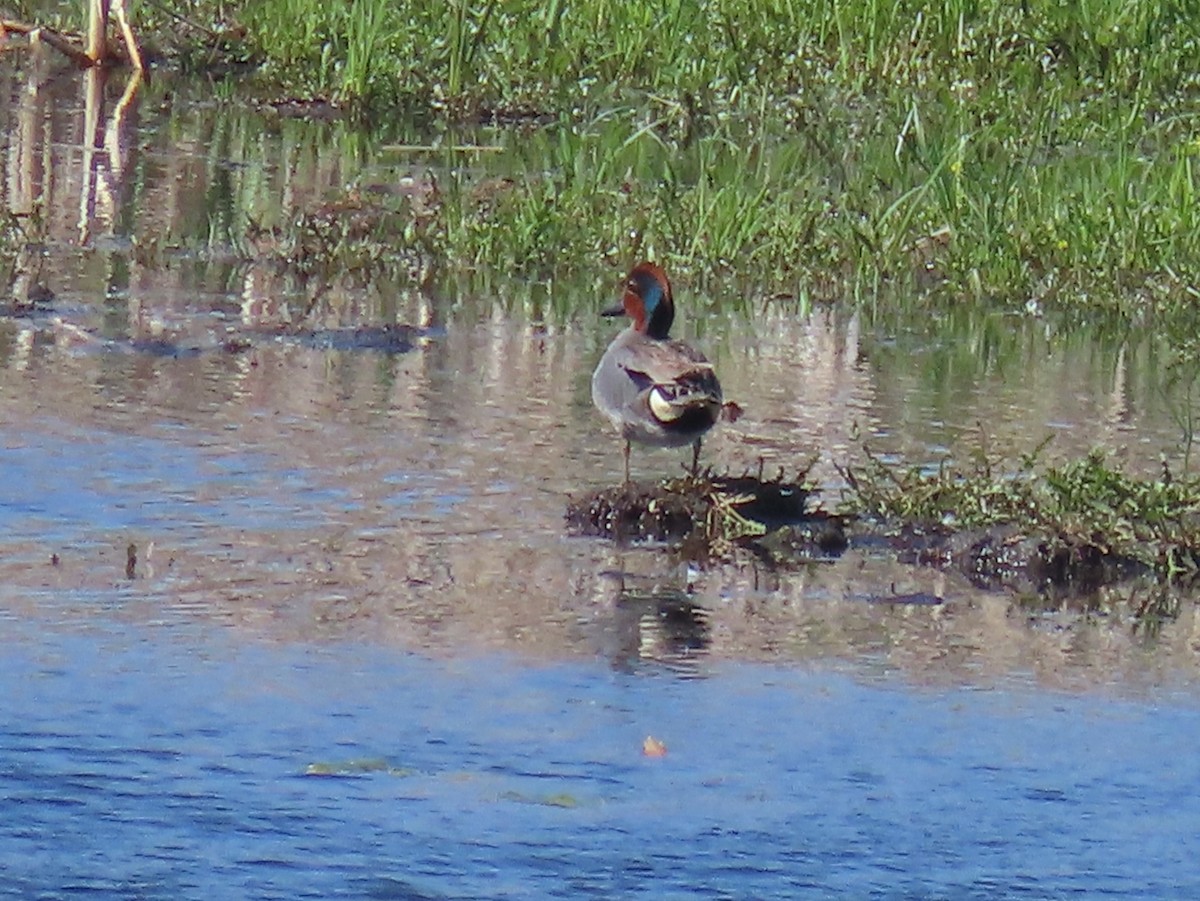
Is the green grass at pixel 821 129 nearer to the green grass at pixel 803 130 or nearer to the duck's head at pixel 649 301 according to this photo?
the green grass at pixel 803 130

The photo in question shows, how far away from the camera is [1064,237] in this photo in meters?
13.1

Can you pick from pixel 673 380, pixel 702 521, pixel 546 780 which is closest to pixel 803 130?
pixel 673 380

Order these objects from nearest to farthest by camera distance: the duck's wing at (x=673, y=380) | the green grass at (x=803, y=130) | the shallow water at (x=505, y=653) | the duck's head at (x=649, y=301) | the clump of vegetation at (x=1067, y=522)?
the shallow water at (x=505, y=653) < the clump of vegetation at (x=1067, y=522) < the duck's wing at (x=673, y=380) < the duck's head at (x=649, y=301) < the green grass at (x=803, y=130)

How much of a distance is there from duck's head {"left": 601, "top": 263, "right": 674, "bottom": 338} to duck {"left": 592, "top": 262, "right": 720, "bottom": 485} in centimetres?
19

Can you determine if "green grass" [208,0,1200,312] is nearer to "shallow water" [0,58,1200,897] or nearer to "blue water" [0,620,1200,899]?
"shallow water" [0,58,1200,897]

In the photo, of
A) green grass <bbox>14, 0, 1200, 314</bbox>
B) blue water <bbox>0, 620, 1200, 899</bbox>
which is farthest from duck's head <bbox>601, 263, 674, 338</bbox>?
green grass <bbox>14, 0, 1200, 314</bbox>

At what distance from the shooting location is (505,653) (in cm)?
695

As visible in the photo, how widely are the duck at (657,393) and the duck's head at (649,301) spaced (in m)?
0.19

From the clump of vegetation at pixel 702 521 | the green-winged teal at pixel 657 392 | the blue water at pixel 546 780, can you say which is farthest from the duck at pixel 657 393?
the blue water at pixel 546 780

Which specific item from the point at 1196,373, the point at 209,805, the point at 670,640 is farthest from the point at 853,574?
the point at 1196,373

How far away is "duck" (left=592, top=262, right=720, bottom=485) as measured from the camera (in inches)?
332

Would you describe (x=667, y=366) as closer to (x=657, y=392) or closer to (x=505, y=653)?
(x=657, y=392)

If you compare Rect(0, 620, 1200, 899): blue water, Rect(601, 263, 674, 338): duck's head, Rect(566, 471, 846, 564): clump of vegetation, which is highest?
Rect(601, 263, 674, 338): duck's head

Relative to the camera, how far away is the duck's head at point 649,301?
9.38m
